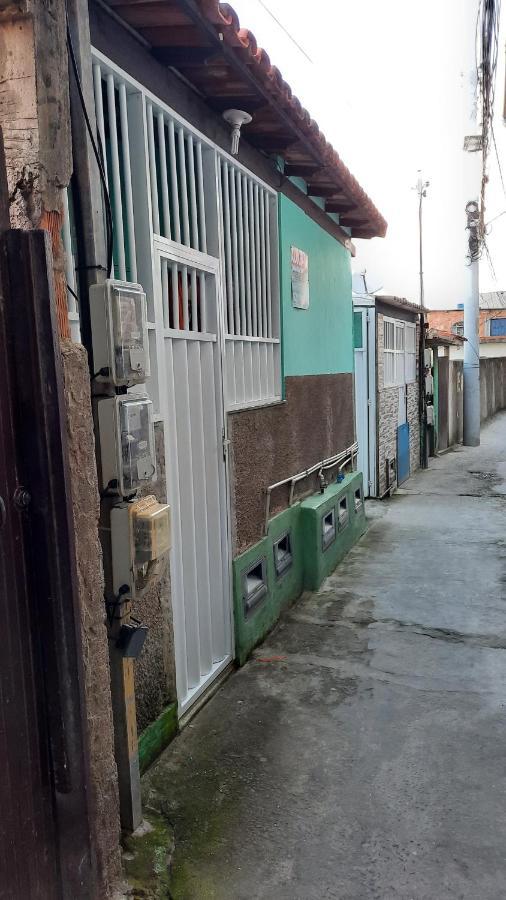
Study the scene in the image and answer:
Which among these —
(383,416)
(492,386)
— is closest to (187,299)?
(383,416)

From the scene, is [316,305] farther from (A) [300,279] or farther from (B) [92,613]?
(B) [92,613]

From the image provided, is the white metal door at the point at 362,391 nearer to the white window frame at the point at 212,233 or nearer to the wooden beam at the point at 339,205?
the wooden beam at the point at 339,205

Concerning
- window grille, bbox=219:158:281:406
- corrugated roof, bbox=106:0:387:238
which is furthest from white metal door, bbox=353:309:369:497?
window grille, bbox=219:158:281:406

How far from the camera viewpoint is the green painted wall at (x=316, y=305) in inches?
237

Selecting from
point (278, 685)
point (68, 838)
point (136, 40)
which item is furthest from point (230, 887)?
point (136, 40)

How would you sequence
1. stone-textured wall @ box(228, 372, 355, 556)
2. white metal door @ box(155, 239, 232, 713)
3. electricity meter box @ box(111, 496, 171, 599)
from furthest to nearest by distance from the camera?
stone-textured wall @ box(228, 372, 355, 556), white metal door @ box(155, 239, 232, 713), electricity meter box @ box(111, 496, 171, 599)

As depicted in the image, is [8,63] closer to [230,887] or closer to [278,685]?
[230,887]

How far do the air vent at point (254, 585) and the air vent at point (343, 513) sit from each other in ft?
7.52

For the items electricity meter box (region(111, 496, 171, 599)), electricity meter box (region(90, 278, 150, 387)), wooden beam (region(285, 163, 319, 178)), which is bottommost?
electricity meter box (region(111, 496, 171, 599))

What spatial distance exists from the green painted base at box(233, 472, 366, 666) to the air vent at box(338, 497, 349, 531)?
0.04 meters

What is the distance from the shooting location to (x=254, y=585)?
5.18 m

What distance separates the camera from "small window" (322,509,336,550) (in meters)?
6.66

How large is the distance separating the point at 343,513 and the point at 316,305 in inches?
92.1

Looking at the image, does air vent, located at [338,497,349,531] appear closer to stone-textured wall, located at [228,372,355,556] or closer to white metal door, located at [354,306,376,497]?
stone-textured wall, located at [228,372,355,556]
